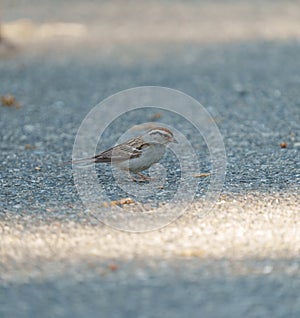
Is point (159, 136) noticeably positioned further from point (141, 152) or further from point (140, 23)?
point (140, 23)

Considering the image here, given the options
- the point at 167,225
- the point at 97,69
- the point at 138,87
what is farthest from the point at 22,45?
the point at 167,225

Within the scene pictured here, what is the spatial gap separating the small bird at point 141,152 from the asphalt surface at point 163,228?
208 millimetres

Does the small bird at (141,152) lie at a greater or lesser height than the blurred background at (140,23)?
lesser

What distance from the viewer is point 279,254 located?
161 inches

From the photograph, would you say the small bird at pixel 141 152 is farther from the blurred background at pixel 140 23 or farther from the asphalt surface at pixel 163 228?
the blurred background at pixel 140 23

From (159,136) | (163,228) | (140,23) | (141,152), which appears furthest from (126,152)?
(140,23)

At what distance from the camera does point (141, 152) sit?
5328 millimetres

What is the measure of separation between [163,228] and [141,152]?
944mm

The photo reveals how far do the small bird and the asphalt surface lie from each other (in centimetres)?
21

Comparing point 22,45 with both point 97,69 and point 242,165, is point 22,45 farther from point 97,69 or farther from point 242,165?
point 242,165

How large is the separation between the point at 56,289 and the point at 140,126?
3.64 metres

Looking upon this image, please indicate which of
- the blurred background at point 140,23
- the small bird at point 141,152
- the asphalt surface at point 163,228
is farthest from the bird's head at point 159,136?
the blurred background at point 140,23

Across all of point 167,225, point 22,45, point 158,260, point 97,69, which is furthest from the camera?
point 22,45

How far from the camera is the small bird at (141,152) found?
17.5 feet
